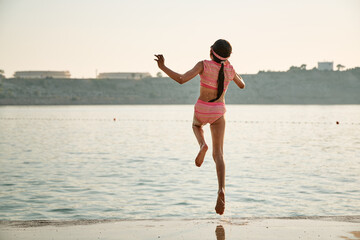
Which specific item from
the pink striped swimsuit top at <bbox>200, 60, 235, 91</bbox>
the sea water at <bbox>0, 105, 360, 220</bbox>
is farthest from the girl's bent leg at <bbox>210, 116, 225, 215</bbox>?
the sea water at <bbox>0, 105, 360, 220</bbox>

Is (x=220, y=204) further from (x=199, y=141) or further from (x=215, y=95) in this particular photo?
(x=215, y=95)

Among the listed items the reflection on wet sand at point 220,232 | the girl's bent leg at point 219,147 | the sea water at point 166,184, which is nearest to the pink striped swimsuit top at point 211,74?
the girl's bent leg at point 219,147

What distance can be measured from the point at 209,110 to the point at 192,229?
161cm

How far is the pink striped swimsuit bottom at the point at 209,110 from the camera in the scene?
766 cm

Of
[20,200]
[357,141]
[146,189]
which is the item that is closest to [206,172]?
[146,189]

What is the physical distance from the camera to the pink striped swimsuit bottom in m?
7.66

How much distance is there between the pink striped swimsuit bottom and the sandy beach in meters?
1.50

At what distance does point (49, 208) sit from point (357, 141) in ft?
116

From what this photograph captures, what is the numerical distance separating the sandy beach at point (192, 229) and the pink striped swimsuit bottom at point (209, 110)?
1501mm

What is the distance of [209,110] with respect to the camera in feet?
25.1

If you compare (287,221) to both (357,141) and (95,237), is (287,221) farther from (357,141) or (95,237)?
(357,141)

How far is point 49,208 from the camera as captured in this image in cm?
1509

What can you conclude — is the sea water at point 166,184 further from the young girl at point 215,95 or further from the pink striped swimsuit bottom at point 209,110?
the pink striped swimsuit bottom at point 209,110

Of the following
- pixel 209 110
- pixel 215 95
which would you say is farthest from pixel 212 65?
pixel 209 110
